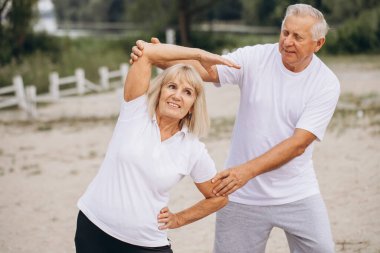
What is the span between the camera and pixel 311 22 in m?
3.37

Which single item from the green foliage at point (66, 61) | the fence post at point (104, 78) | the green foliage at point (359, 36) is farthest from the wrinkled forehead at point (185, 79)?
the green foliage at point (359, 36)

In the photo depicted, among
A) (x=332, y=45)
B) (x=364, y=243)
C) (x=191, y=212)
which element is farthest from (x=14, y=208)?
(x=332, y=45)

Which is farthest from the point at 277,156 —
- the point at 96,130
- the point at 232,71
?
the point at 96,130

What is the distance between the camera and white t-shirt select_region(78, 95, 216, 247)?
2932 mm

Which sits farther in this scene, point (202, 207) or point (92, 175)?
point (92, 175)

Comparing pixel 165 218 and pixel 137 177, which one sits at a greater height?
pixel 137 177

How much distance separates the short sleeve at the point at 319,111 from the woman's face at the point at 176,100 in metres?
0.65

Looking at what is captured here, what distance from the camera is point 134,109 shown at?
9.95 feet

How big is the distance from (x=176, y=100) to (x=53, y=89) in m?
16.4

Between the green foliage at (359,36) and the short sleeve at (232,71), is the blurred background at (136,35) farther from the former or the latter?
the short sleeve at (232,71)

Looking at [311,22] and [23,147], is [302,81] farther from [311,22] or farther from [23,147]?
[23,147]

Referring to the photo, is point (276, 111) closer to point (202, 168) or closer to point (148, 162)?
point (202, 168)

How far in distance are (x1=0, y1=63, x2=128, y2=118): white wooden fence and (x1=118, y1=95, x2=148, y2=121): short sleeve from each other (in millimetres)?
13413

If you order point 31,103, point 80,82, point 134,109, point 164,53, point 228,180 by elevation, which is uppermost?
point 164,53
